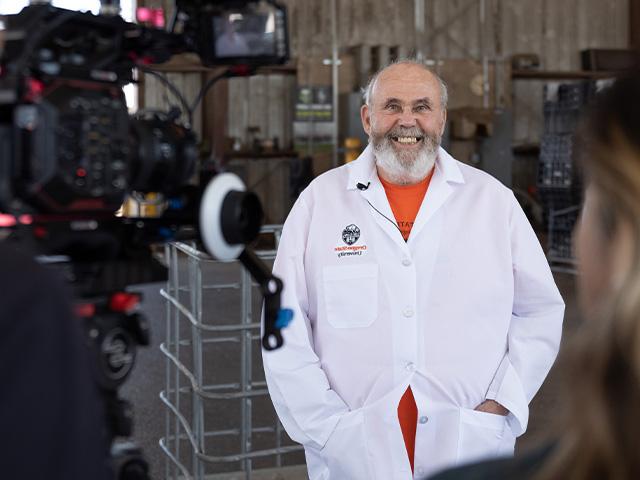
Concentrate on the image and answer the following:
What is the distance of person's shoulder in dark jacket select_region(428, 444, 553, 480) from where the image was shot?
90cm

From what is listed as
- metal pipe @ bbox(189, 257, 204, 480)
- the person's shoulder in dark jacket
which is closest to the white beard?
metal pipe @ bbox(189, 257, 204, 480)

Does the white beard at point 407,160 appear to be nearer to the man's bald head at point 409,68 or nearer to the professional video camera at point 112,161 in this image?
the man's bald head at point 409,68

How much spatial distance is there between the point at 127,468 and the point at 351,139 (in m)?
14.1

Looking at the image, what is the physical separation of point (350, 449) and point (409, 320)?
0.41 m

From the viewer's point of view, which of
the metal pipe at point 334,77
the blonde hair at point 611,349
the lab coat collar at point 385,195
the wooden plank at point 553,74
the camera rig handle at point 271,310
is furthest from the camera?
the wooden plank at point 553,74

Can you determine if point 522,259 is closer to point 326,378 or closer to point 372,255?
point 372,255

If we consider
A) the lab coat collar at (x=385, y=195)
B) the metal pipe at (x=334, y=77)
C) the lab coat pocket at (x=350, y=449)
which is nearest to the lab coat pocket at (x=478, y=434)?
the lab coat pocket at (x=350, y=449)

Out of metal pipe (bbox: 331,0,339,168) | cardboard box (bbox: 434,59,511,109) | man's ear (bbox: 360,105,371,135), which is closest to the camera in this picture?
man's ear (bbox: 360,105,371,135)

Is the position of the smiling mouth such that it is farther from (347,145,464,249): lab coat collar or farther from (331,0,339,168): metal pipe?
(331,0,339,168): metal pipe

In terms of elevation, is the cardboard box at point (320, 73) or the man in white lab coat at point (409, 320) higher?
the cardboard box at point (320, 73)

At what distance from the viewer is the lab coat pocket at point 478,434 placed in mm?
2633

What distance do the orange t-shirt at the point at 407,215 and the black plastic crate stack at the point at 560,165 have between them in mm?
10605

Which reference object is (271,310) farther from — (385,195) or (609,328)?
(385,195)

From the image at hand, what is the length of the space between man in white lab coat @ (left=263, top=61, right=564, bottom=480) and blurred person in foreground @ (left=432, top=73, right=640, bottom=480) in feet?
5.76
